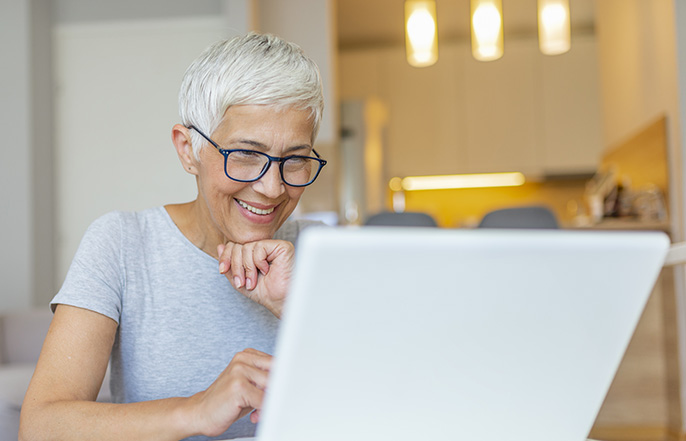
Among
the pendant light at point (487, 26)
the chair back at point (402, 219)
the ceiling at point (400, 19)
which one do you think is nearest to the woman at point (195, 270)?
the chair back at point (402, 219)

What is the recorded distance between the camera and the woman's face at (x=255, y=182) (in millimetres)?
949

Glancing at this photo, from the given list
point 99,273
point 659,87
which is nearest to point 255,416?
point 99,273

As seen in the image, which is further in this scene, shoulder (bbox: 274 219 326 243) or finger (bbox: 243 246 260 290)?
shoulder (bbox: 274 219 326 243)

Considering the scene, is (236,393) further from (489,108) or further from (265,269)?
(489,108)

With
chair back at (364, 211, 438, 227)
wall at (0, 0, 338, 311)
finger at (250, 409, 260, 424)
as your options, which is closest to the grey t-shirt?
finger at (250, 409, 260, 424)

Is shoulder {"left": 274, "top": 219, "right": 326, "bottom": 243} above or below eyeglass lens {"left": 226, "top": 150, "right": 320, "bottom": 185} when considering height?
below

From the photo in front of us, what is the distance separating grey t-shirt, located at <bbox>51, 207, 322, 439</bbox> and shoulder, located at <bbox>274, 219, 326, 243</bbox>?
19cm

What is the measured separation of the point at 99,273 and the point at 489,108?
5.47m

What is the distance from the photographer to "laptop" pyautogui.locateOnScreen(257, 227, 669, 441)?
0.37 m

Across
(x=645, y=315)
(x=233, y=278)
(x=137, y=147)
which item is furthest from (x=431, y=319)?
(x=137, y=147)

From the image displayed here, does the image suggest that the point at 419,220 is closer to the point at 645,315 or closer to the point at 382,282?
the point at 645,315

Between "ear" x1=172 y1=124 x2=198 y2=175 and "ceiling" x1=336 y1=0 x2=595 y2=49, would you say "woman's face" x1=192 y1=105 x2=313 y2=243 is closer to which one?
"ear" x1=172 y1=124 x2=198 y2=175

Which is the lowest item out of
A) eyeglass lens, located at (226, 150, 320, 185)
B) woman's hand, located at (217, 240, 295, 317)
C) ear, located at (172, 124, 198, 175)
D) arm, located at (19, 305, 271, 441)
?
arm, located at (19, 305, 271, 441)

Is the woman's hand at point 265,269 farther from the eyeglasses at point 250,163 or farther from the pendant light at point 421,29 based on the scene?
the pendant light at point 421,29
